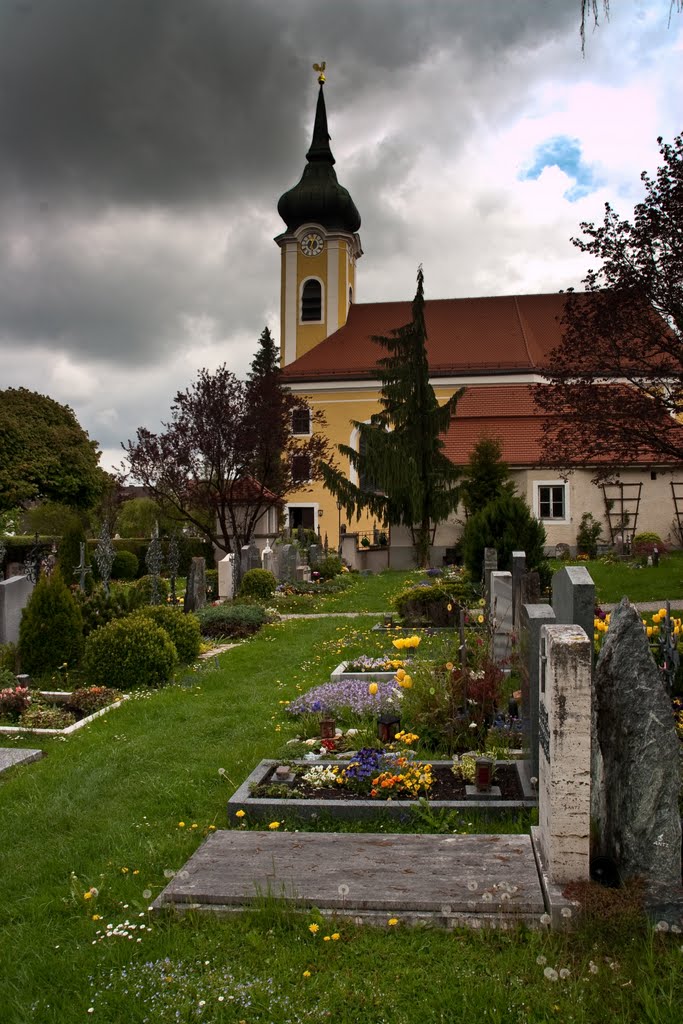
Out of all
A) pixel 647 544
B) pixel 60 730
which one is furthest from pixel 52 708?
pixel 647 544

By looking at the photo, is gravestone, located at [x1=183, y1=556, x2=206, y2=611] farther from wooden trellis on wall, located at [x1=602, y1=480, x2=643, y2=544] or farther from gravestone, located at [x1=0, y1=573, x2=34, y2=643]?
wooden trellis on wall, located at [x1=602, y1=480, x2=643, y2=544]

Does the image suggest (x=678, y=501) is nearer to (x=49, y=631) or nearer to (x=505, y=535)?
(x=505, y=535)

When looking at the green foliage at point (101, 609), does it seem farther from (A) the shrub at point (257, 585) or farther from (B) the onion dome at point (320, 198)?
(B) the onion dome at point (320, 198)

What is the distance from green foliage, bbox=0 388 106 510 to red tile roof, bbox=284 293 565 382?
11.5m

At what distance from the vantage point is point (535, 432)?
3072cm

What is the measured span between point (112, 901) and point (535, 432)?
2870 cm

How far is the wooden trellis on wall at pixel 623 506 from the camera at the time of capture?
87.5 feet

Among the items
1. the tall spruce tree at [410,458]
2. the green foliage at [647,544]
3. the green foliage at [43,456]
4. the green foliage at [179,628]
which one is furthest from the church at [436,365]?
the green foliage at [179,628]

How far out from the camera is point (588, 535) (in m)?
26.2

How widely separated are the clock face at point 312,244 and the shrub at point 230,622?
107 feet

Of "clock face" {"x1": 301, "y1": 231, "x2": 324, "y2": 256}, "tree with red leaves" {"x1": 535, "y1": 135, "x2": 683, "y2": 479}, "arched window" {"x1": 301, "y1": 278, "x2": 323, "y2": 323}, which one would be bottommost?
"tree with red leaves" {"x1": 535, "y1": 135, "x2": 683, "y2": 479}

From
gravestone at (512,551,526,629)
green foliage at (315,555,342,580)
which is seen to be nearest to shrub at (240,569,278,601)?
green foliage at (315,555,342,580)

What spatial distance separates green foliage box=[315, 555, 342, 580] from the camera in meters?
21.7

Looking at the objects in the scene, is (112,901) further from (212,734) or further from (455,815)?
(212,734)
